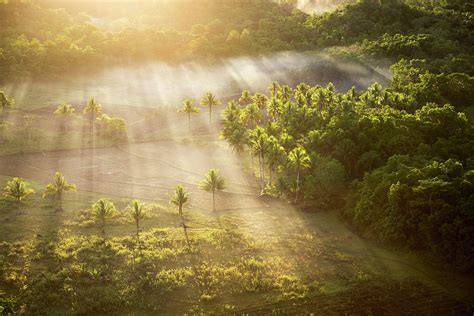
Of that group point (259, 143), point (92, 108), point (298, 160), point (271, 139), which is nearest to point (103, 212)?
point (259, 143)

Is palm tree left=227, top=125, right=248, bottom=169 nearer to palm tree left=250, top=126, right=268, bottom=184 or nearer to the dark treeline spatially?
the dark treeline

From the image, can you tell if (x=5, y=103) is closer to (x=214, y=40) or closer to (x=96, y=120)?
(x=96, y=120)

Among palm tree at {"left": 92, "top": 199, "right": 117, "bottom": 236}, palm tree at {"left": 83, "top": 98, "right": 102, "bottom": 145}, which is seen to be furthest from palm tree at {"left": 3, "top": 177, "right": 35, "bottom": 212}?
palm tree at {"left": 83, "top": 98, "right": 102, "bottom": 145}

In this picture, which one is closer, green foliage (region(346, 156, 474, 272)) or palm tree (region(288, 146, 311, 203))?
green foliage (region(346, 156, 474, 272))

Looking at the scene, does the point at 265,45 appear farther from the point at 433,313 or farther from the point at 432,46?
the point at 433,313

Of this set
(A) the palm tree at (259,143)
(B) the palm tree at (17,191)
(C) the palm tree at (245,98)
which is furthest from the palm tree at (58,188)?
(C) the palm tree at (245,98)

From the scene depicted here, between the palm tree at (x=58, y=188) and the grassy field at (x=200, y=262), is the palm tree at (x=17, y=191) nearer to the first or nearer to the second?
the grassy field at (x=200, y=262)

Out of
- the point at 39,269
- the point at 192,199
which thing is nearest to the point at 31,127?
the point at 192,199
